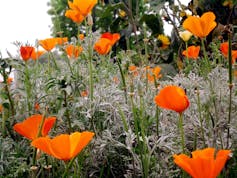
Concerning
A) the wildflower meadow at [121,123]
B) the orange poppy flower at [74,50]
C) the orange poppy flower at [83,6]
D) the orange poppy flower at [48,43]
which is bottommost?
the wildflower meadow at [121,123]

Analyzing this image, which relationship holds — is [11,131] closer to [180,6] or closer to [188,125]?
[188,125]

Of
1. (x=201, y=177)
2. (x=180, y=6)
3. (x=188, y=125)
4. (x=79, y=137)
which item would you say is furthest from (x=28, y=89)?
(x=180, y=6)

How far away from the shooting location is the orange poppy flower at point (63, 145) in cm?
82

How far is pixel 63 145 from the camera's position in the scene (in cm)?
82

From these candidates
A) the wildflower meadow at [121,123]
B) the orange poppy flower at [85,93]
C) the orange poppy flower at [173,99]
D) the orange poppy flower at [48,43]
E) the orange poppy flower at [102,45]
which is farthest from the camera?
the orange poppy flower at [48,43]

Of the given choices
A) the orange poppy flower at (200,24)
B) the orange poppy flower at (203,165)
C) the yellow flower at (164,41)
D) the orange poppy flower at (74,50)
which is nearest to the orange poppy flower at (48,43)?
the orange poppy flower at (74,50)

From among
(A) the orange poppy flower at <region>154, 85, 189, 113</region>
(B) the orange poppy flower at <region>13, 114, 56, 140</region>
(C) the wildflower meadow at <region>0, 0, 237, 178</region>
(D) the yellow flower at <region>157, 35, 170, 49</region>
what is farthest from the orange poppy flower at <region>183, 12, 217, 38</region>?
(D) the yellow flower at <region>157, 35, 170, 49</region>

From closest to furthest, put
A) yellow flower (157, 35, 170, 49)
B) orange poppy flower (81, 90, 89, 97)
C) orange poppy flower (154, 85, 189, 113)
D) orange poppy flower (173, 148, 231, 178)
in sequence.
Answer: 1. orange poppy flower (173, 148, 231, 178)
2. orange poppy flower (154, 85, 189, 113)
3. orange poppy flower (81, 90, 89, 97)
4. yellow flower (157, 35, 170, 49)

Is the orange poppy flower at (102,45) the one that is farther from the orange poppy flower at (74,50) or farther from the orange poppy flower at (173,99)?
the orange poppy flower at (173,99)

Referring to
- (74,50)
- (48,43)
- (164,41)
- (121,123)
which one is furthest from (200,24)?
(164,41)

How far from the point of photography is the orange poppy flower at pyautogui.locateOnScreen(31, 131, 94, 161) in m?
0.82

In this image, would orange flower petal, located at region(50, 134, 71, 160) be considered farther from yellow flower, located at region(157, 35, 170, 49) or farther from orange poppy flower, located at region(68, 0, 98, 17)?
yellow flower, located at region(157, 35, 170, 49)

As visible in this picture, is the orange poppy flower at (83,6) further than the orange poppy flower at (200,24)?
Yes

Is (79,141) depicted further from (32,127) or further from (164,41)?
(164,41)
